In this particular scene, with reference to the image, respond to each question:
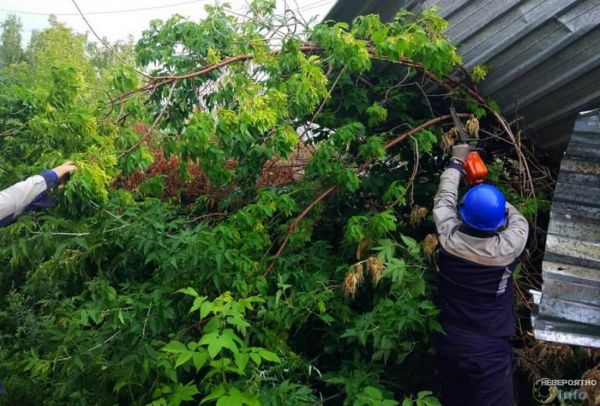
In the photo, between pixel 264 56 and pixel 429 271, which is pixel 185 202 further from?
pixel 429 271

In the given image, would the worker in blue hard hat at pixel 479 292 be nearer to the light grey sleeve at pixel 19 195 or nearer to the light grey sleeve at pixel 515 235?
the light grey sleeve at pixel 515 235

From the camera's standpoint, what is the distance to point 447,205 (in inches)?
137

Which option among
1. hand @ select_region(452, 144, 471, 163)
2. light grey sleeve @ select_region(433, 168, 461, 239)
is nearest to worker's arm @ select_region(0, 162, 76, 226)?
light grey sleeve @ select_region(433, 168, 461, 239)

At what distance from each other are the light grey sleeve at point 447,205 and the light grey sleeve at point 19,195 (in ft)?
8.08

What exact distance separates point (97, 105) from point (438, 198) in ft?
8.29

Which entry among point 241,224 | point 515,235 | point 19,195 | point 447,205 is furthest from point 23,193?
point 515,235

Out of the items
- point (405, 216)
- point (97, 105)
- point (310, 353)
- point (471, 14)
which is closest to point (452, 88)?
point (471, 14)

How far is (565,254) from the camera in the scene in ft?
11.5

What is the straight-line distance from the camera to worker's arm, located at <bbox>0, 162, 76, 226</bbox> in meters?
2.89

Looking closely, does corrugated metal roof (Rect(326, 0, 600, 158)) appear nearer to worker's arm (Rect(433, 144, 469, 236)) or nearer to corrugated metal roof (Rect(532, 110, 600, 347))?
corrugated metal roof (Rect(532, 110, 600, 347))

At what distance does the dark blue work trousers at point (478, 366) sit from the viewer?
328 cm

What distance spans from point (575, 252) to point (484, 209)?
2.73ft

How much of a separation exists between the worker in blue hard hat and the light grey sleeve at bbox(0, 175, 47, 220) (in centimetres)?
249

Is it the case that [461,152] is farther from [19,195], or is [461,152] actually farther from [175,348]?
[19,195]
